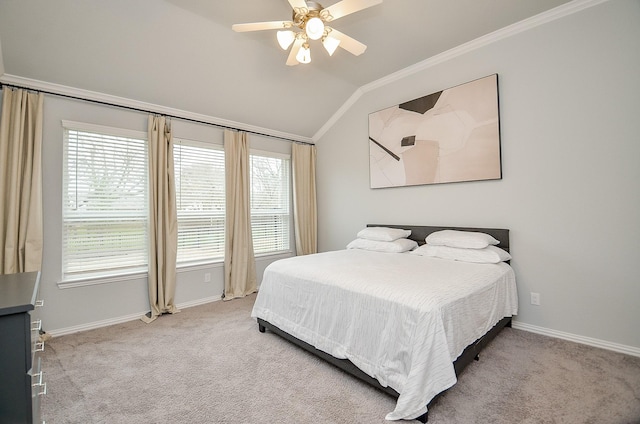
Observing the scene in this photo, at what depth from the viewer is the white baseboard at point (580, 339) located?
92.5 inches

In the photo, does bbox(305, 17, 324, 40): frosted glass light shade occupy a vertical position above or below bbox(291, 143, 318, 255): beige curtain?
above

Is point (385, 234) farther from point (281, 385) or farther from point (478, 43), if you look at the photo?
point (478, 43)

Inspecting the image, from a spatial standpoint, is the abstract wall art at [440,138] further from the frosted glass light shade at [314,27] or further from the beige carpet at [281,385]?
the frosted glass light shade at [314,27]

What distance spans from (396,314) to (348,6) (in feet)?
6.70

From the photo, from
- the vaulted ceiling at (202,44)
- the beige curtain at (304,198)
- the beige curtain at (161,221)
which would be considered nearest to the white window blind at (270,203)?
the beige curtain at (304,198)

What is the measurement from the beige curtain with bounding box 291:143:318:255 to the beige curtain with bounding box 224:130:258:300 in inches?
34.2

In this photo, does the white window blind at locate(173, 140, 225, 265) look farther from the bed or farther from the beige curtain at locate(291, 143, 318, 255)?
the bed

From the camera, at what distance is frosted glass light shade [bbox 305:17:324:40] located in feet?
6.48

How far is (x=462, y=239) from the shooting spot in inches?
115

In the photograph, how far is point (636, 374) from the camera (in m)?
2.06

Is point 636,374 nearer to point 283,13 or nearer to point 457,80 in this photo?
point 457,80

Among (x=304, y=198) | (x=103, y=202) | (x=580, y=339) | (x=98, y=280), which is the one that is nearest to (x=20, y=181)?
(x=103, y=202)

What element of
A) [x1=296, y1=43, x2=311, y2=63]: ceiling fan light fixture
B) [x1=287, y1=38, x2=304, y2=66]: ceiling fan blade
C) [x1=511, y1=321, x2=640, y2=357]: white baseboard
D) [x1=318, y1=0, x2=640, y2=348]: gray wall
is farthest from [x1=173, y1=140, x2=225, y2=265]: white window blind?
[x1=511, y1=321, x2=640, y2=357]: white baseboard

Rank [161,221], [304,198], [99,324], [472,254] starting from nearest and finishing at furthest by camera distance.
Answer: [472,254] → [99,324] → [161,221] → [304,198]
